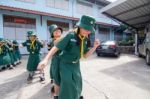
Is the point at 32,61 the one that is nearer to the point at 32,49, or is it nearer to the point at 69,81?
the point at 32,49

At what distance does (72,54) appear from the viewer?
10.4ft

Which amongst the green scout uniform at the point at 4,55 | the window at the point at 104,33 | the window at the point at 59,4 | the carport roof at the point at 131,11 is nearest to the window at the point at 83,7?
the window at the point at 59,4

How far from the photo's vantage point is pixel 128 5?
1341 centimetres

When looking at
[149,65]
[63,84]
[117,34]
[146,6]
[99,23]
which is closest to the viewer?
[63,84]

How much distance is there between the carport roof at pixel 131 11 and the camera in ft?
42.1

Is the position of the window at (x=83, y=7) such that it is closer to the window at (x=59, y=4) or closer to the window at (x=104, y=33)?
the window at (x=59, y=4)

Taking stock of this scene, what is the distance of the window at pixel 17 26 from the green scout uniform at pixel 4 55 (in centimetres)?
634

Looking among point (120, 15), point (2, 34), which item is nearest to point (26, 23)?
point (2, 34)

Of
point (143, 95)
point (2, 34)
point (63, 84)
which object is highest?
point (2, 34)

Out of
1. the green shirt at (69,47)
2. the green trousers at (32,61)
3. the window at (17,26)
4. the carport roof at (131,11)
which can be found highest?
the carport roof at (131,11)

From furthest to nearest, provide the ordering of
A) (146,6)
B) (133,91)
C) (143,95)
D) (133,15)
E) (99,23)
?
(99,23)
(133,15)
(146,6)
(133,91)
(143,95)

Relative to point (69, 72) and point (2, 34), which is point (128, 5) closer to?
point (2, 34)

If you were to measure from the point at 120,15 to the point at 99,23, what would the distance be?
7641mm

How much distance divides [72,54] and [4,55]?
738 centimetres
